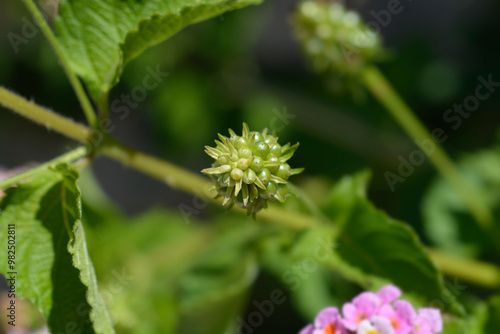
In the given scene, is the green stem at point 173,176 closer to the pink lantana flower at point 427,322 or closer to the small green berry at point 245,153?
the small green berry at point 245,153

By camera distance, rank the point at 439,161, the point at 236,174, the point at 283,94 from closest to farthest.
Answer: the point at 236,174
the point at 439,161
the point at 283,94

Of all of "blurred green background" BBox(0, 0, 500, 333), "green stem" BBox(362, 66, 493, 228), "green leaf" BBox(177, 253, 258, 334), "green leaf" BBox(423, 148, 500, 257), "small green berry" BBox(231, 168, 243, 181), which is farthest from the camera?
"blurred green background" BBox(0, 0, 500, 333)

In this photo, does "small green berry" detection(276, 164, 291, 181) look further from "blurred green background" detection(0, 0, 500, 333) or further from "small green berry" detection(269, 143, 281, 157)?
"blurred green background" detection(0, 0, 500, 333)

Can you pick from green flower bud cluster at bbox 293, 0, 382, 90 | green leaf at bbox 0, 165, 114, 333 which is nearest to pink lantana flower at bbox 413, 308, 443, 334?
green leaf at bbox 0, 165, 114, 333

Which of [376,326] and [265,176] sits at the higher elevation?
[265,176]

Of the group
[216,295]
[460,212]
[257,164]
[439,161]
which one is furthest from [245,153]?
Answer: [460,212]

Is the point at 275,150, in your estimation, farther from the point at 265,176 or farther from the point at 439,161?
the point at 439,161
